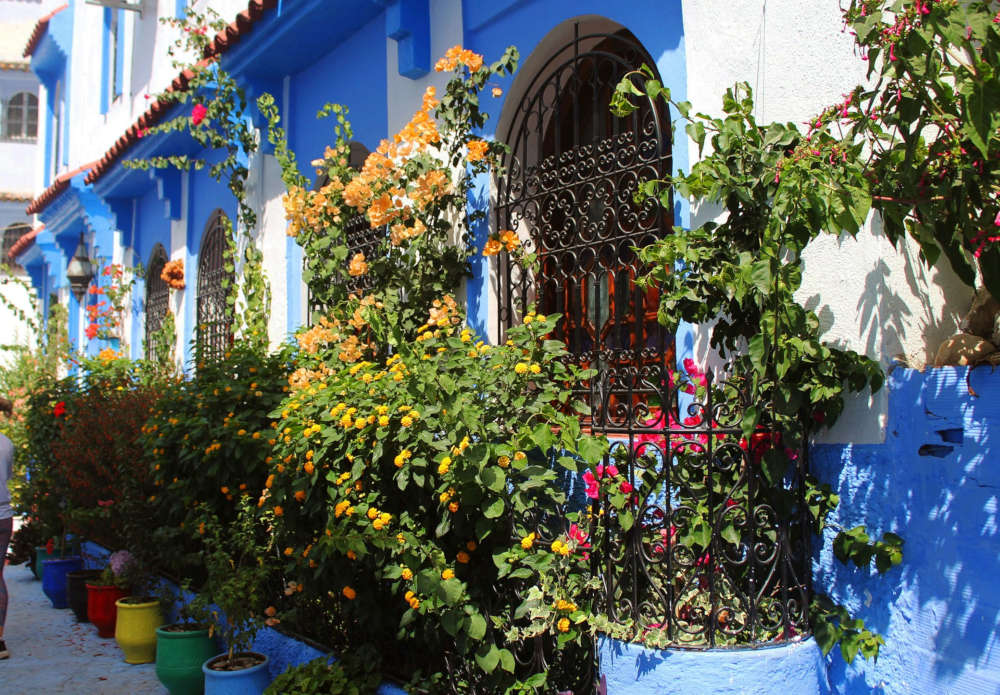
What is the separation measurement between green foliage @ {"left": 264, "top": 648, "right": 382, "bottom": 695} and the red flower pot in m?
2.82

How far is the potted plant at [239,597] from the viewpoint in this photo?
445 cm

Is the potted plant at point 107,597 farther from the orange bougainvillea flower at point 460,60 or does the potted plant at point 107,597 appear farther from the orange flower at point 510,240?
the orange bougainvillea flower at point 460,60

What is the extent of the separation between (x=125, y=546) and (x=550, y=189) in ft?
15.2

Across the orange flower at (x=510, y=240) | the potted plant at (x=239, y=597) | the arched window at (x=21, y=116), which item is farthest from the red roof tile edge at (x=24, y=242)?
the orange flower at (x=510, y=240)

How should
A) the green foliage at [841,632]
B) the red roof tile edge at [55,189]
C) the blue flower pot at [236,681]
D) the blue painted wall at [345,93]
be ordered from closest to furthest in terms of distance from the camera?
the green foliage at [841,632] → the blue flower pot at [236,681] → the blue painted wall at [345,93] → the red roof tile edge at [55,189]

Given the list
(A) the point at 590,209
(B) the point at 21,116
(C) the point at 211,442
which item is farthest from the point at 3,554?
(B) the point at 21,116

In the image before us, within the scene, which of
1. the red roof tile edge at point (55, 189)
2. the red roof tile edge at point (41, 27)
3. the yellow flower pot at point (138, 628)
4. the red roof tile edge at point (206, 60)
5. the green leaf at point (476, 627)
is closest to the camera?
the green leaf at point (476, 627)


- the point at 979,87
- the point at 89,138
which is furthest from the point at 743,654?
the point at 89,138

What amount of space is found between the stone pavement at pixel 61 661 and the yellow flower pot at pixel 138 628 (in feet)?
0.28

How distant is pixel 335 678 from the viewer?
4.02 meters

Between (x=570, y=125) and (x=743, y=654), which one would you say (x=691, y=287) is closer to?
(x=743, y=654)

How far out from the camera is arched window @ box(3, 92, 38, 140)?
982 inches

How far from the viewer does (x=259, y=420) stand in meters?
5.63

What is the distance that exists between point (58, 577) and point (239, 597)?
3.85m
